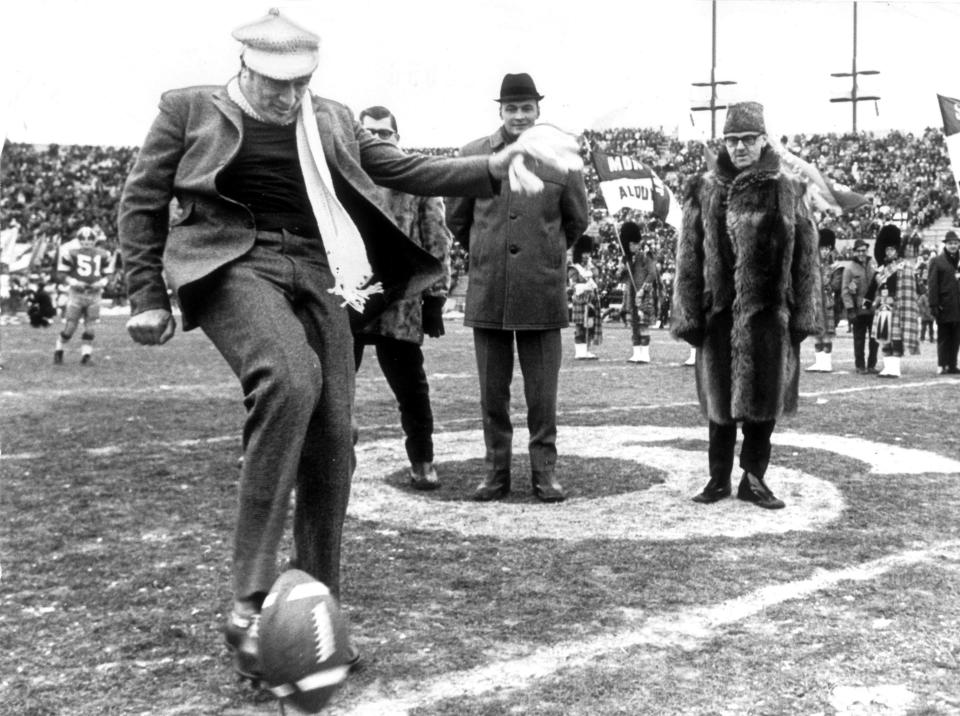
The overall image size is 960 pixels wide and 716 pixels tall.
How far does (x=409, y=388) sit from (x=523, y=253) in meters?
0.94

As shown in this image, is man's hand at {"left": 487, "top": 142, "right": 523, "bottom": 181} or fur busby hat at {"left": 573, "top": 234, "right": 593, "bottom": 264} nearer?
man's hand at {"left": 487, "top": 142, "right": 523, "bottom": 181}

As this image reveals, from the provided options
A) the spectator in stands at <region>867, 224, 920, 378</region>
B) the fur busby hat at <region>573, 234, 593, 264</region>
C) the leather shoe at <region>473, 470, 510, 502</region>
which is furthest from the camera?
the spectator in stands at <region>867, 224, 920, 378</region>

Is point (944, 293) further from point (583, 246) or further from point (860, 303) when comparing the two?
point (583, 246)

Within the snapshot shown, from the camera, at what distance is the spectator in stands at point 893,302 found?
14.8 meters

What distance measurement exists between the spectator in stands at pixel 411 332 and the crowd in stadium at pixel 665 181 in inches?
1105

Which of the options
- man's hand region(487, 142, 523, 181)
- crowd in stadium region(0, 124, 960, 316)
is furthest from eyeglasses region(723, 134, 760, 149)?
crowd in stadium region(0, 124, 960, 316)

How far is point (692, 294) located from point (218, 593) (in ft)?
9.38

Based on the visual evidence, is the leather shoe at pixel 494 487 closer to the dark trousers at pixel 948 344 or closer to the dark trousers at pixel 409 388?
the dark trousers at pixel 409 388

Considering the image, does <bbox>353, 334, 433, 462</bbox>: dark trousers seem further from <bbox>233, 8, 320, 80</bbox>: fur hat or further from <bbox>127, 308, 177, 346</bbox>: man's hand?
<bbox>233, 8, 320, 80</bbox>: fur hat

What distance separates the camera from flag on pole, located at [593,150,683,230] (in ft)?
61.4

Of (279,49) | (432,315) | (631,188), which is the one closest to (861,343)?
(631,188)

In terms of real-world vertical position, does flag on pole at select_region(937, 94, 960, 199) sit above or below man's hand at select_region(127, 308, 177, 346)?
above

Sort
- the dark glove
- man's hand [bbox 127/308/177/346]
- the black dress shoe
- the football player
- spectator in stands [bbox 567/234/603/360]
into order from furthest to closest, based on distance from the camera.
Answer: spectator in stands [bbox 567/234/603/360]
the football player
the dark glove
man's hand [bbox 127/308/177/346]
the black dress shoe

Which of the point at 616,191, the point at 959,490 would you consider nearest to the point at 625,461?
the point at 959,490
